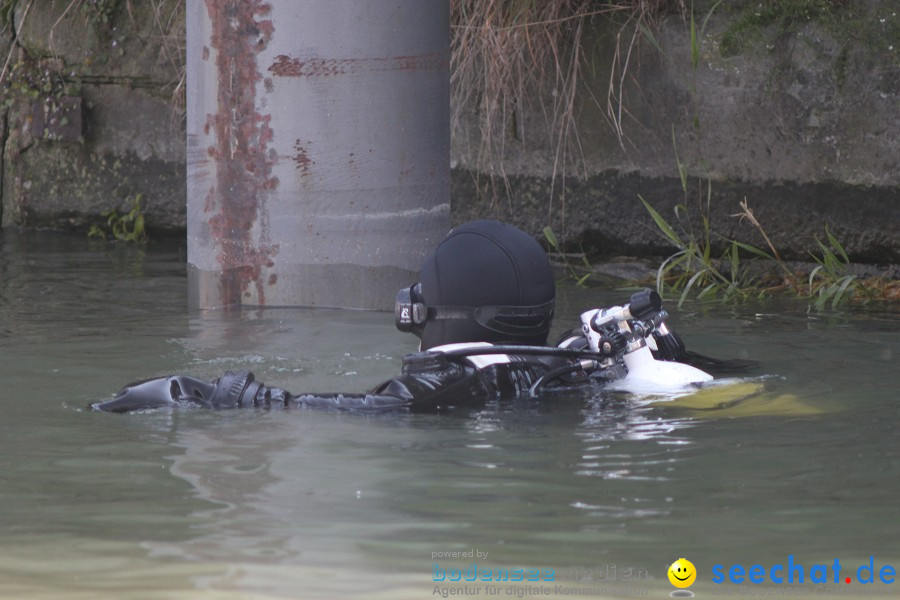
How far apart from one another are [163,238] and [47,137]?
2.96 feet

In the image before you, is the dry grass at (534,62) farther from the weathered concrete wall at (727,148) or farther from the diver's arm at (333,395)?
the diver's arm at (333,395)

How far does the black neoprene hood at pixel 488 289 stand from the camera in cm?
383

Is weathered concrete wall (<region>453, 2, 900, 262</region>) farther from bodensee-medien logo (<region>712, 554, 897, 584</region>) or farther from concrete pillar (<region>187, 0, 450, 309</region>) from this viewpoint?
bodensee-medien logo (<region>712, 554, 897, 584</region>)

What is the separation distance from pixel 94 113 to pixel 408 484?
5.31 metres

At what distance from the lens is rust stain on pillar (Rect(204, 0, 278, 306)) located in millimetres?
5223

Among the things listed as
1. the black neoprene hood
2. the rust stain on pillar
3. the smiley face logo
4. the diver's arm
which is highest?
the rust stain on pillar

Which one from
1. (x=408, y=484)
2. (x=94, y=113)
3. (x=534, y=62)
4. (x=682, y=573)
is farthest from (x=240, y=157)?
(x=682, y=573)

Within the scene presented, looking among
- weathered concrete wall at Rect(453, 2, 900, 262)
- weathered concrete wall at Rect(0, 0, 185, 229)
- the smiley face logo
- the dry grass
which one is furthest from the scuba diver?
weathered concrete wall at Rect(0, 0, 185, 229)

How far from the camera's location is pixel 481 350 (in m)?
3.67

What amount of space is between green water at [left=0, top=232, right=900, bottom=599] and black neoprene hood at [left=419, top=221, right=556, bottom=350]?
0.26 metres

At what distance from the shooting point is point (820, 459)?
10.5ft

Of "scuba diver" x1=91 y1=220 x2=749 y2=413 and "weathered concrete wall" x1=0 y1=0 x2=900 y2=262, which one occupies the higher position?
"weathered concrete wall" x1=0 y1=0 x2=900 y2=262

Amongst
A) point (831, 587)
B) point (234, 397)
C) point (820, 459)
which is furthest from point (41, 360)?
point (831, 587)

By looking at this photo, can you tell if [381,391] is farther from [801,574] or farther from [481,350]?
[801,574]
